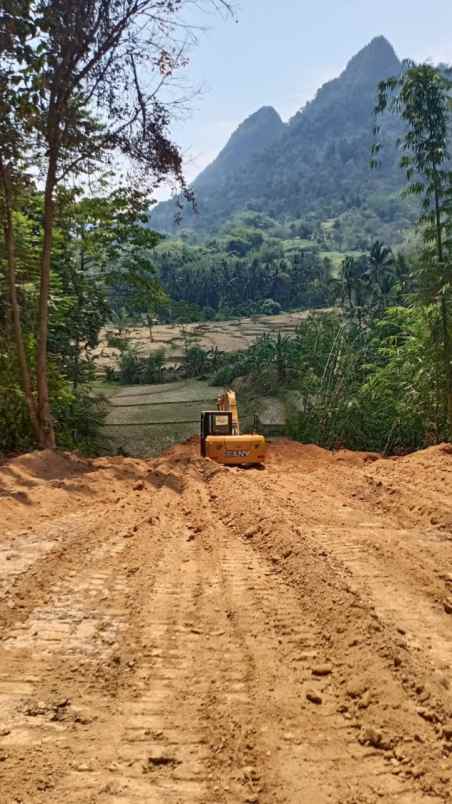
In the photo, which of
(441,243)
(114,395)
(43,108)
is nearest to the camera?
(43,108)

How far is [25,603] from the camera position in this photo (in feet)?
11.4

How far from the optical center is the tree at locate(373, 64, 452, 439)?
31.9 feet

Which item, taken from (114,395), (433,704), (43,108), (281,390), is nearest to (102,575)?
(433,704)

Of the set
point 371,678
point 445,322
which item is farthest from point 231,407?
point 371,678

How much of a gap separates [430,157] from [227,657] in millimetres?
9617

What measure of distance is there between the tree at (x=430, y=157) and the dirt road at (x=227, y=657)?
18.1ft

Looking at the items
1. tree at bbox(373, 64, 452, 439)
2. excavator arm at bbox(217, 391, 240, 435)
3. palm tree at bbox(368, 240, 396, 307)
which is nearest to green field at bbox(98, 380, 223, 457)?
excavator arm at bbox(217, 391, 240, 435)

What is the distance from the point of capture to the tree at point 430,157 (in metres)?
9.73

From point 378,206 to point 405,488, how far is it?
541 feet

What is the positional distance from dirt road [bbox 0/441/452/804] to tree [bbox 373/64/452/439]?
5518mm

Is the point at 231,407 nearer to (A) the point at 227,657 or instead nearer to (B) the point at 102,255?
(B) the point at 102,255

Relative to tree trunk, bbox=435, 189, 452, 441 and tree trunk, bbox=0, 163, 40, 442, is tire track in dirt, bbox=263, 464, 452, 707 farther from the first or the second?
tree trunk, bbox=435, 189, 452, 441

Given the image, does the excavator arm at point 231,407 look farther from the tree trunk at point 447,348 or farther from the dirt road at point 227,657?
the dirt road at point 227,657

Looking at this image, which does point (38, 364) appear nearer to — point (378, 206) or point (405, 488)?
point (405, 488)
